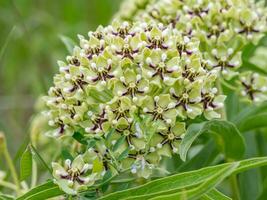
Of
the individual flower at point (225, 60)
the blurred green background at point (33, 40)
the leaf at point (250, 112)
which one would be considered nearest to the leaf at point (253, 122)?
A: the leaf at point (250, 112)

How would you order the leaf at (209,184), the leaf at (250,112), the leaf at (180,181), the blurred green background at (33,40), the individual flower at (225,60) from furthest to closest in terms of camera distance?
the blurred green background at (33,40), the leaf at (250,112), the individual flower at (225,60), the leaf at (180,181), the leaf at (209,184)

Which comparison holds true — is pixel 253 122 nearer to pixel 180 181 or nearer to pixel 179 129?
pixel 179 129

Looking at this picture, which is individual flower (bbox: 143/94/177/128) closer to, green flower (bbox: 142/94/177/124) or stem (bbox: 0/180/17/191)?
green flower (bbox: 142/94/177/124)

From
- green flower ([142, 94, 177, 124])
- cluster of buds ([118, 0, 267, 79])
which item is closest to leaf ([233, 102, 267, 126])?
cluster of buds ([118, 0, 267, 79])

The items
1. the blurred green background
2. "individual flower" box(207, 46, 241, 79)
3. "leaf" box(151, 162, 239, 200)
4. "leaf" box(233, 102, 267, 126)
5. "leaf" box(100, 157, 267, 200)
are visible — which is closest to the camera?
"leaf" box(151, 162, 239, 200)

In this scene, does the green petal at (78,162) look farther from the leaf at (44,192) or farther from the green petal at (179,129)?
the green petal at (179,129)

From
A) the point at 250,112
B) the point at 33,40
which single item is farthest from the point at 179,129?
the point at 33,40
